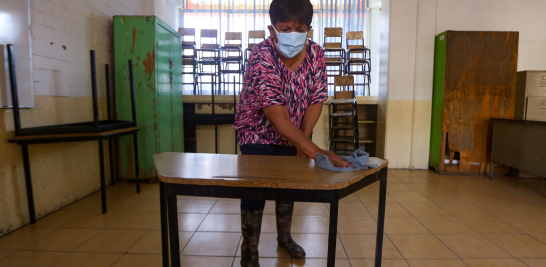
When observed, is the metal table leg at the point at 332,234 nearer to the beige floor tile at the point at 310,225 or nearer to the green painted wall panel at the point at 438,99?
the beige floor tile at the point at 310,225

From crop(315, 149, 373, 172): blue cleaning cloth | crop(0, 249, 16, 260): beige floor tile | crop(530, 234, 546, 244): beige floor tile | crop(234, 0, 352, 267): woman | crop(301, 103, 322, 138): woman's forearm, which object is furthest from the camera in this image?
crop(530, 234, 546, 244): beige floor tile

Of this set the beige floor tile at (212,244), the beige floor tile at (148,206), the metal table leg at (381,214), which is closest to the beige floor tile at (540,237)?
the metal table leg at (381,214)

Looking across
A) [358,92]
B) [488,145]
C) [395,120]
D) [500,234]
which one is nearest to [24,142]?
[500,234]

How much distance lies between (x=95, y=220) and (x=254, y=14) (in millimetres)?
6184

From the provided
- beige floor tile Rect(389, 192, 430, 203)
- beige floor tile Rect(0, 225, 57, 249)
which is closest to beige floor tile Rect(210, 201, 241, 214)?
beige floor tile Rect(0, 225, 57, 249)

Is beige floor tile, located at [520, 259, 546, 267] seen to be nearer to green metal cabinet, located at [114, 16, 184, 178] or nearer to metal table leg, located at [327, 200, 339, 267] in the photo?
metal table leg, located at [327, 200, 339, 267]

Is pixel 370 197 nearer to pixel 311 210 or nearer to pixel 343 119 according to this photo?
pixel 311 210

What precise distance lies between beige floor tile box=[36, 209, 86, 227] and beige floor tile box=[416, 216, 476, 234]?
9.34 ft

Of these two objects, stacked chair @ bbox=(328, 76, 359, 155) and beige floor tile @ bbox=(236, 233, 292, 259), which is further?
stacked chair @ bbox=(328, 76, 359, 155)

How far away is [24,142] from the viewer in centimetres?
228

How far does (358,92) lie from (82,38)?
19.2 ft

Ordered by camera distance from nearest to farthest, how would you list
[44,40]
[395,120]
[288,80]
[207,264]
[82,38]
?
[288,80]
[207,264]
[44,40]
[82,38]
[395,120]

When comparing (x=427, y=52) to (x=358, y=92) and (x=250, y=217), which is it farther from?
(x=250, y=217)

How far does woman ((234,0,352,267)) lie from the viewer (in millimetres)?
1359
